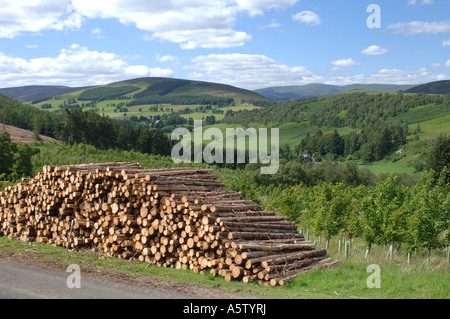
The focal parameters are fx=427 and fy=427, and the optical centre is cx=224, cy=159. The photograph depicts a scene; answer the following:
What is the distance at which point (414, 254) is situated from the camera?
1906 centimetres

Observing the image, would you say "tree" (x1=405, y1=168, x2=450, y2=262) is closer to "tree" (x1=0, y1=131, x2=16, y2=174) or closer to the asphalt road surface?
the asphalt road surface

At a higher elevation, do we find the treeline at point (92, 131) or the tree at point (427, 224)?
the treeline at point (92, 131)

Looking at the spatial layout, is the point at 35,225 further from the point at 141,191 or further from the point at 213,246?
the point at 213,246

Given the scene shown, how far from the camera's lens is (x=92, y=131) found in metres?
83.6

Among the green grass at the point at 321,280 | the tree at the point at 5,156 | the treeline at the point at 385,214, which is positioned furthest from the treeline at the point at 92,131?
the green grass at the point at 321,280

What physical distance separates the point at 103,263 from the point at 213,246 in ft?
12.5

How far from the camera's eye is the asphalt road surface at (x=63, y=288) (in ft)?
32.7

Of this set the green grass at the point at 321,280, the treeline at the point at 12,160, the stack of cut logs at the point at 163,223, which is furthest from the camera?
the treeline at the point at 12,160

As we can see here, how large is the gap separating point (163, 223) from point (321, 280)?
531cm

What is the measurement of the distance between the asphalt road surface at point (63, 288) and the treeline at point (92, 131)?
71.7 metres

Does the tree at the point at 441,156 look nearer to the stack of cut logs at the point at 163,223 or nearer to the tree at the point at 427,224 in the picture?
the tree at the point at 427,224
